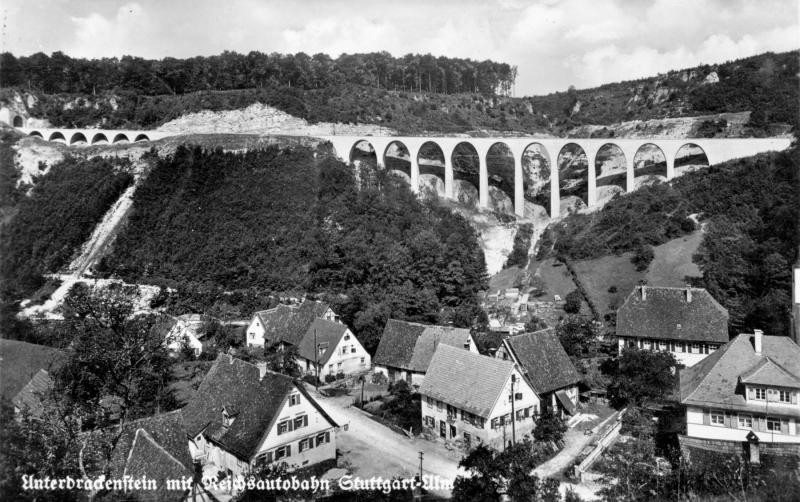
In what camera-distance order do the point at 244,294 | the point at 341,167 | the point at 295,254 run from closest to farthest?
the point at 244,294 < the point at 295,254 < the point at 341,167

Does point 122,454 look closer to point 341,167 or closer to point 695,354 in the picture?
point 695,354

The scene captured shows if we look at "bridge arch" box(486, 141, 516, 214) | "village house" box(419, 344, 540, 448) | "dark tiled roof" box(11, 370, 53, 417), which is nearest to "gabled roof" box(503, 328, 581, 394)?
"village house" box(419, 344, 540, 448)

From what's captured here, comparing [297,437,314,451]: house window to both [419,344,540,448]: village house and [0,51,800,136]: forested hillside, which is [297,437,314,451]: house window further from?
[0,51,800,136]: forested hillside

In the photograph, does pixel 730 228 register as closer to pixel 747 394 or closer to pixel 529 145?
pixel 529 145

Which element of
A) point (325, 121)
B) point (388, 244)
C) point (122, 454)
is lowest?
point (122, 454)

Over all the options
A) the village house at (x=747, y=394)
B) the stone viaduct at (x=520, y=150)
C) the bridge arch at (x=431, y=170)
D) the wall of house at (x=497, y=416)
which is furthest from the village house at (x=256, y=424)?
the bridge arch at (x=431, y=170)

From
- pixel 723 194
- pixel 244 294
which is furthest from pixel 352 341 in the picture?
pixel 723 194
